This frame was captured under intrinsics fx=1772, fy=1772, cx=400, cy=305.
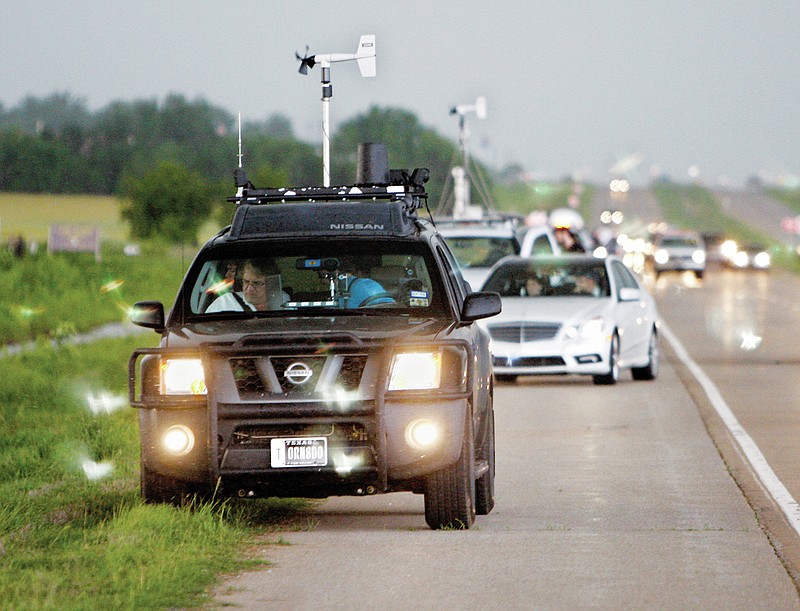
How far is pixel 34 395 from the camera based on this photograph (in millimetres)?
19500

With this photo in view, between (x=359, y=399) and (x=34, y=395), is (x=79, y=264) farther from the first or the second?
(x=359, y=399)

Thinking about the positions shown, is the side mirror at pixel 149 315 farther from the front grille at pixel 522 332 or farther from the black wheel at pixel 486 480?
the front grille at pixel 522 332

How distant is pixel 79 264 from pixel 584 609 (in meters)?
52.5

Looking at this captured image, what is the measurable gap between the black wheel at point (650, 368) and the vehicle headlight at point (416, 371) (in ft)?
39.8

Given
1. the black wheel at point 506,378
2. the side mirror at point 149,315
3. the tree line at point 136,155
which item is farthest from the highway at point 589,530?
the tree line at point 136,155

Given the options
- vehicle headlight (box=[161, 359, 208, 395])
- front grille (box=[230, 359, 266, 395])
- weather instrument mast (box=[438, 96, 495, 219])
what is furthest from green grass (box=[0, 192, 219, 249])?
front grille (box=[230, 359, 266, 395])

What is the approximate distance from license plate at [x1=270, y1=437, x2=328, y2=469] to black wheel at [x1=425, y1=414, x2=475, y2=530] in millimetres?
648

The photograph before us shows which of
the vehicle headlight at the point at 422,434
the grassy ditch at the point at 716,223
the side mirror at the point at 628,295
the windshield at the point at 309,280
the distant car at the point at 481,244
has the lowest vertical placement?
the grassy ditch at the point at 716,223

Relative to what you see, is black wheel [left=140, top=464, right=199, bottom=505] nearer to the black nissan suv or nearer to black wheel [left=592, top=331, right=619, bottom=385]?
the black nissan suv

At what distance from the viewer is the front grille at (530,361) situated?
774 inches

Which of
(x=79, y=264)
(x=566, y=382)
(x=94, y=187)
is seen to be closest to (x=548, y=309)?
Result: (x=566, y=382)

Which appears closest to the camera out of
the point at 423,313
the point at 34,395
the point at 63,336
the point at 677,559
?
the point at 677,559

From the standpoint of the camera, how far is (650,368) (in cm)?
2086

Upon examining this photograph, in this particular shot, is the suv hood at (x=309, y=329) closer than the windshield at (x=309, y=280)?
Yes
